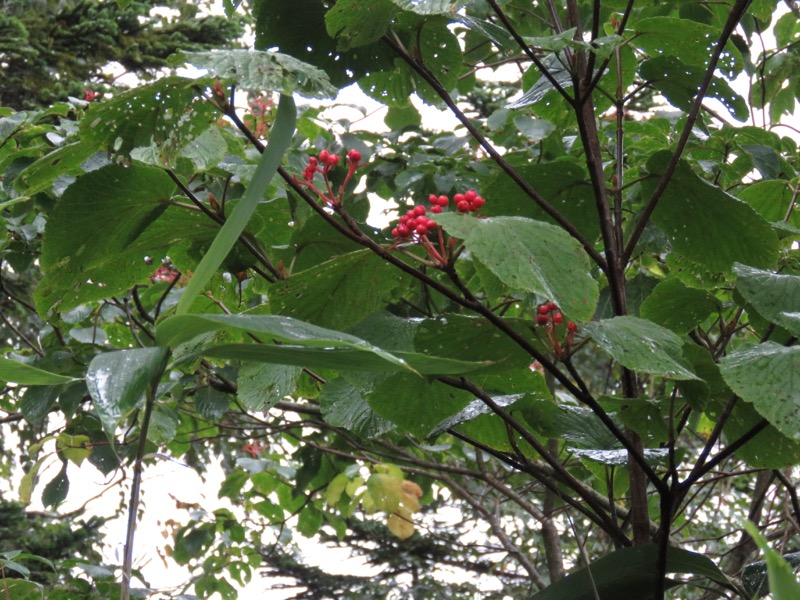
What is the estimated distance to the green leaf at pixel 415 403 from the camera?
971mm

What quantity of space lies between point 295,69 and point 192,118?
0.23 m

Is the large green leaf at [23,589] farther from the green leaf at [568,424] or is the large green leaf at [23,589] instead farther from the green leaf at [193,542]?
the green leaf at [193,542]

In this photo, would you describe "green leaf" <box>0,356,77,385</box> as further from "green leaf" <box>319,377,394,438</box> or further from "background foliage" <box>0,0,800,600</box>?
"green leaf" <box>319,377,394,438</box>

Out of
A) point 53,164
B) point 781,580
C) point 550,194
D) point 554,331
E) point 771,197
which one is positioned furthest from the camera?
point 771,197

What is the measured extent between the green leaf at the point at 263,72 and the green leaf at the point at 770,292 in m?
0.50

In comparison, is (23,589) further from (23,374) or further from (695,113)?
(695,113)

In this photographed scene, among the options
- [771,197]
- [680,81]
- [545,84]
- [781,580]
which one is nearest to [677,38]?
[680,81]

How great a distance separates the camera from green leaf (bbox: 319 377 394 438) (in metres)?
1.06

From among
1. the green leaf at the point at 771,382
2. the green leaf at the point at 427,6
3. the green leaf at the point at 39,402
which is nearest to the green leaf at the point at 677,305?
the green leaf at the point at 771,382

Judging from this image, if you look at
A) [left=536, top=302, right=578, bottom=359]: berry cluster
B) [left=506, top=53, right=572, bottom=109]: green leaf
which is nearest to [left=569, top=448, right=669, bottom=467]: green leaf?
[left=536, top=302, right=578, bottom=359]: berry cluster

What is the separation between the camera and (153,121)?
909mm

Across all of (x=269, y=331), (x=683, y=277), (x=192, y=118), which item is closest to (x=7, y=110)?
(x=192, y=118)

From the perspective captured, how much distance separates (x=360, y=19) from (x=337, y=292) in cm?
31

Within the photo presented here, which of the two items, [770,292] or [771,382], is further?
[770,292]
